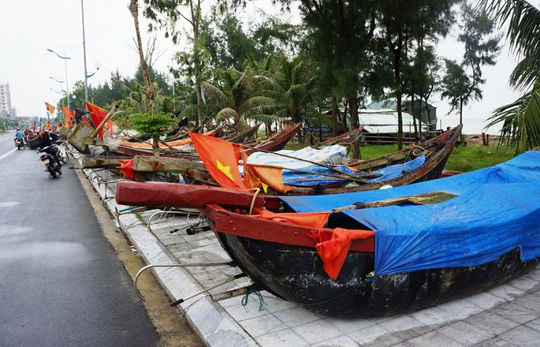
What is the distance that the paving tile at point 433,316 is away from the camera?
4023 mm

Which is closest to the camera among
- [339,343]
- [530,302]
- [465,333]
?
[339,343]

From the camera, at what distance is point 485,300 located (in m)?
4.49

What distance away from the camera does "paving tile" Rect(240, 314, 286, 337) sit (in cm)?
390

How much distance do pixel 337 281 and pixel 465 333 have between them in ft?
4.09

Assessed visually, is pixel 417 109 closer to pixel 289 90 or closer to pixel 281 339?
pixel 289 90

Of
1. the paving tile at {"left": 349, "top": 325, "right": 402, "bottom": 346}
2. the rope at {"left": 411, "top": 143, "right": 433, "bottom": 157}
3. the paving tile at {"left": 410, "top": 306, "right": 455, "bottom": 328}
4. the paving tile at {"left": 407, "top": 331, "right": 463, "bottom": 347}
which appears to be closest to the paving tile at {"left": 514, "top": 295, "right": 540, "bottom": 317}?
the paving tile at {"left": 410, "top": 306, "right": 455, "bottom": 328}

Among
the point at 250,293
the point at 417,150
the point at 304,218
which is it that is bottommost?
the point at 250,293

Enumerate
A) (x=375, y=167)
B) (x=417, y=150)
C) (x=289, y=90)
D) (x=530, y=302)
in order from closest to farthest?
(x=530, y=302), (x=417, y=150), (x=375, y=167), (x=289, y=90)

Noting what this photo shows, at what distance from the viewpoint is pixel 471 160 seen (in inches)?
546

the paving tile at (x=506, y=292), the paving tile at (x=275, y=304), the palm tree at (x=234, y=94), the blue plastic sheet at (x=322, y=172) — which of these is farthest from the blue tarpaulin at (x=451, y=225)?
the palm tree at (x=234, y=94)

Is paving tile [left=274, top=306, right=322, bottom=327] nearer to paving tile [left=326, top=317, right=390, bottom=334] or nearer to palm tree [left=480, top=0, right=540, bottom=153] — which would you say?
paving tile [left=326, top=317, right=390, bottom=334]

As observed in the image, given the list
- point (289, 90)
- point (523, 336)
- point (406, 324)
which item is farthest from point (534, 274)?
point (289, 90)

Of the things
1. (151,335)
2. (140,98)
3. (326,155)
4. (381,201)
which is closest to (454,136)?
(326,155)

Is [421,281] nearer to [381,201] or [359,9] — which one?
[381,201]
